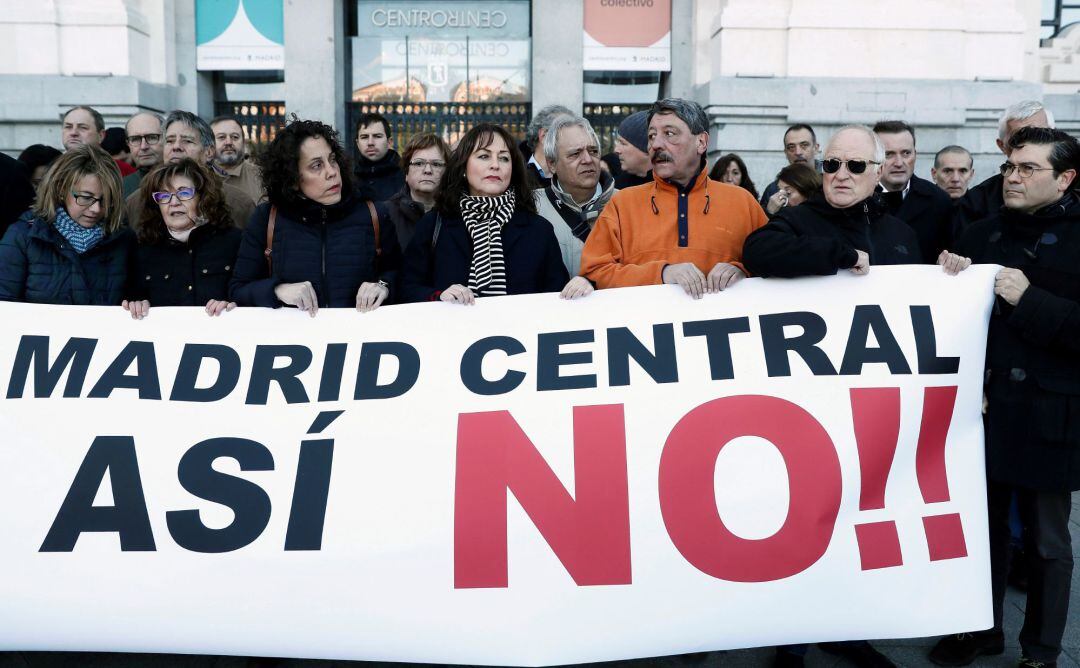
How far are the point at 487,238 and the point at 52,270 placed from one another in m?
1.77

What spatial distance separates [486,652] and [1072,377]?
223 cm

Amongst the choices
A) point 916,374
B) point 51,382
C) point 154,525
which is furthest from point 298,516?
point 916,374

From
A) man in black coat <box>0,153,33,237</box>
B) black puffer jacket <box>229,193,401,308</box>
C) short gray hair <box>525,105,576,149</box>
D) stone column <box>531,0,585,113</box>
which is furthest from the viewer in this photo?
stone column <box>531,0,585,113</box>

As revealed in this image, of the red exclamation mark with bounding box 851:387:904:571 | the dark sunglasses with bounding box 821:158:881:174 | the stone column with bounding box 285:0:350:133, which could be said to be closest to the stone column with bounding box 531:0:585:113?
the stone column with bounding box 285:0:350:133

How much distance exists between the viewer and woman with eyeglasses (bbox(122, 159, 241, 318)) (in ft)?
12.8

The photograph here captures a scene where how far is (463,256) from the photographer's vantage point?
3822 millimetres

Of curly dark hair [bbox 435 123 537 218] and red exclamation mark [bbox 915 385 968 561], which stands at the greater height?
curly dark hair [bbox 435 123 537 218]

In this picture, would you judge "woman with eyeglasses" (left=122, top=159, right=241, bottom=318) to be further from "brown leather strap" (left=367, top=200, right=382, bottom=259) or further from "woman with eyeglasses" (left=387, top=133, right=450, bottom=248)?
"woman with eyeglasses" (left=387, top=133, right=450, bottom=248)

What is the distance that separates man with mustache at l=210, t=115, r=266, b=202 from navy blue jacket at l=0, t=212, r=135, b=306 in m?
1.94

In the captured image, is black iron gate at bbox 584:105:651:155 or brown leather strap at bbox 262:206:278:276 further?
black iron gate at bbox 584:105:651:155

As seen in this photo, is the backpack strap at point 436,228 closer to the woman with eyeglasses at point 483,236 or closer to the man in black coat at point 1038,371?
the woman with eyeglasses at point 483,236

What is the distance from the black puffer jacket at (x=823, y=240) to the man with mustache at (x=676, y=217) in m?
0.19

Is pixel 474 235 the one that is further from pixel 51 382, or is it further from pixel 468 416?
pixel 51 382

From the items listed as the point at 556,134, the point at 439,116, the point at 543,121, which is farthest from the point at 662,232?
the point at 439,116
